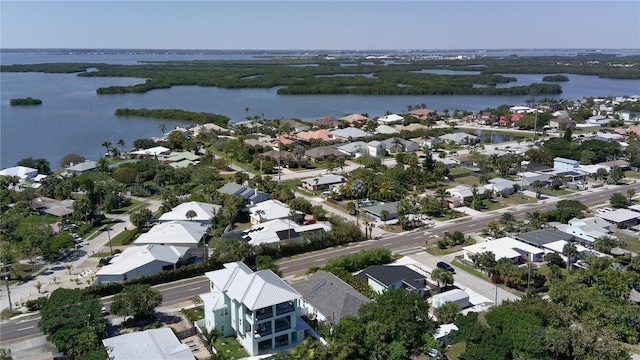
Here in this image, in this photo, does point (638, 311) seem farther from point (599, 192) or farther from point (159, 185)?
point (159, 185)

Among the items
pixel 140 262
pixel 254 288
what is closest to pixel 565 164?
pixel 254 288

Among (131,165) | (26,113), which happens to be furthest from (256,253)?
(26,113)

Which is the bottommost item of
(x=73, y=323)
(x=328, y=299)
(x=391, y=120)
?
(x=328, y=299)

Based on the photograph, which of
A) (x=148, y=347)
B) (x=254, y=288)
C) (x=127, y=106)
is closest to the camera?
(x=148, y=347)

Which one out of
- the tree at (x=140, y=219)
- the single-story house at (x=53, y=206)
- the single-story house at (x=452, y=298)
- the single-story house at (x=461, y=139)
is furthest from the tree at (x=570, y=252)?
the single-story house at (x=461, y=139)

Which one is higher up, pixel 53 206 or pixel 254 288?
pixel 254 288

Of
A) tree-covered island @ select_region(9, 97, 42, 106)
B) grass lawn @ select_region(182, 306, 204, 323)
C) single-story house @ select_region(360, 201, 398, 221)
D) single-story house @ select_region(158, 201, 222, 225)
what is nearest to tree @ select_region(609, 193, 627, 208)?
single-story house @ select_region(360, 201, 398, 221)

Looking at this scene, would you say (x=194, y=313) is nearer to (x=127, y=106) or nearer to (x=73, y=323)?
(x=73, y=323)
